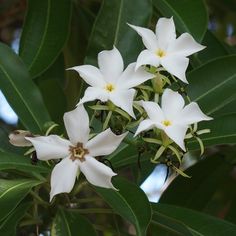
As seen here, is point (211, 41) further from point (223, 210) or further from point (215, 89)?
point (223, 210)

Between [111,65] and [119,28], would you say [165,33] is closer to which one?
[111,65]

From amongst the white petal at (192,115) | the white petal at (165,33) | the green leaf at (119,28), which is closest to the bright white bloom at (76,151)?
the white petal at (192,115)

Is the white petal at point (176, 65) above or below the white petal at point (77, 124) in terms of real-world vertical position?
above

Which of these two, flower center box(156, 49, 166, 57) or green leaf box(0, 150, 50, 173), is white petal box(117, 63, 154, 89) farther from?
green leaf box(0, 150, 50, 173)

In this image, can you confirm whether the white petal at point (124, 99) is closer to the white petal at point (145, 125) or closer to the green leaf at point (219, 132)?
the white petal at point (145, 125)

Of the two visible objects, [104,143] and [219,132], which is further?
[219,132]

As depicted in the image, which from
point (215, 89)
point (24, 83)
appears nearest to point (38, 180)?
point (24, 83)

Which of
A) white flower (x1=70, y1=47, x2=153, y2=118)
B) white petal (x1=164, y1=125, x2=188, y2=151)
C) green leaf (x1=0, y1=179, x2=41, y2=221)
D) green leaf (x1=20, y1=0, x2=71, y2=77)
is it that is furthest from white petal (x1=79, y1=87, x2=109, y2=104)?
green leaf (x1=20, y1=0, x2=71, y2=77)

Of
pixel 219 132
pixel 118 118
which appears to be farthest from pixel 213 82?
pixel 118 118
